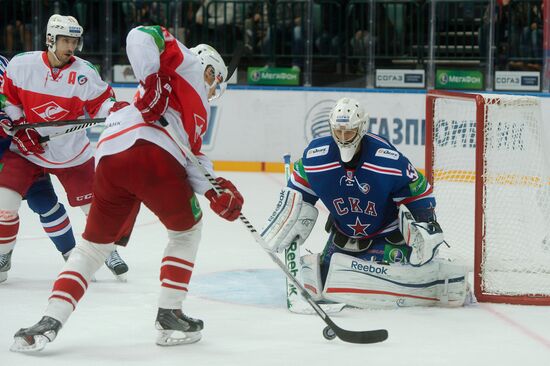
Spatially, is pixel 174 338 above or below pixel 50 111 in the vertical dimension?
below

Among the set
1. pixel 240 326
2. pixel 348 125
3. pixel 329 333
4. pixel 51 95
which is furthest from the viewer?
pixel 51 95

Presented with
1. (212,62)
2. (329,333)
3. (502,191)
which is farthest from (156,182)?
(502,191)

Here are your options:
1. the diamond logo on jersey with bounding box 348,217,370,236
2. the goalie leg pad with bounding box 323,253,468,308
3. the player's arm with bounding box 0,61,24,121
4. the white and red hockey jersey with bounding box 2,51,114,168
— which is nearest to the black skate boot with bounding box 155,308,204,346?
the goalie leg pad with bounding box 323,253,468,308

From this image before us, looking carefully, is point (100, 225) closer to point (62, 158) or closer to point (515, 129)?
point (62, 158)

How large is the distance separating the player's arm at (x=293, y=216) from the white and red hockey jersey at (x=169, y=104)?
652mm

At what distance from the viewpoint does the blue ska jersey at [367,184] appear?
4.02m

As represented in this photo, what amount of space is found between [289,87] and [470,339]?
16.2 ft

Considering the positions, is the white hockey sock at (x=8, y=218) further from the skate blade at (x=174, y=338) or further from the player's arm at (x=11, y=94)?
the skate blade at (x=174, y=338)

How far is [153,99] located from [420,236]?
1.16 metres

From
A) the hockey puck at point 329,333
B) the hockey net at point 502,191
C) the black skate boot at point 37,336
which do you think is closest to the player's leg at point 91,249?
the black skate boot at point 37,336

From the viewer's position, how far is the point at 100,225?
136 inches

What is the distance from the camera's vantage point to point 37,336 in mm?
3334

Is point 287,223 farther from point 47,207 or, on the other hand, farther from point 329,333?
point 47,207

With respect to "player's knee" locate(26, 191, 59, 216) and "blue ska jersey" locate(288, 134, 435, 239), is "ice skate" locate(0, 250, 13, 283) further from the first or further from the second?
"blue ska jersey" locate(288, 134, 435, 239)
